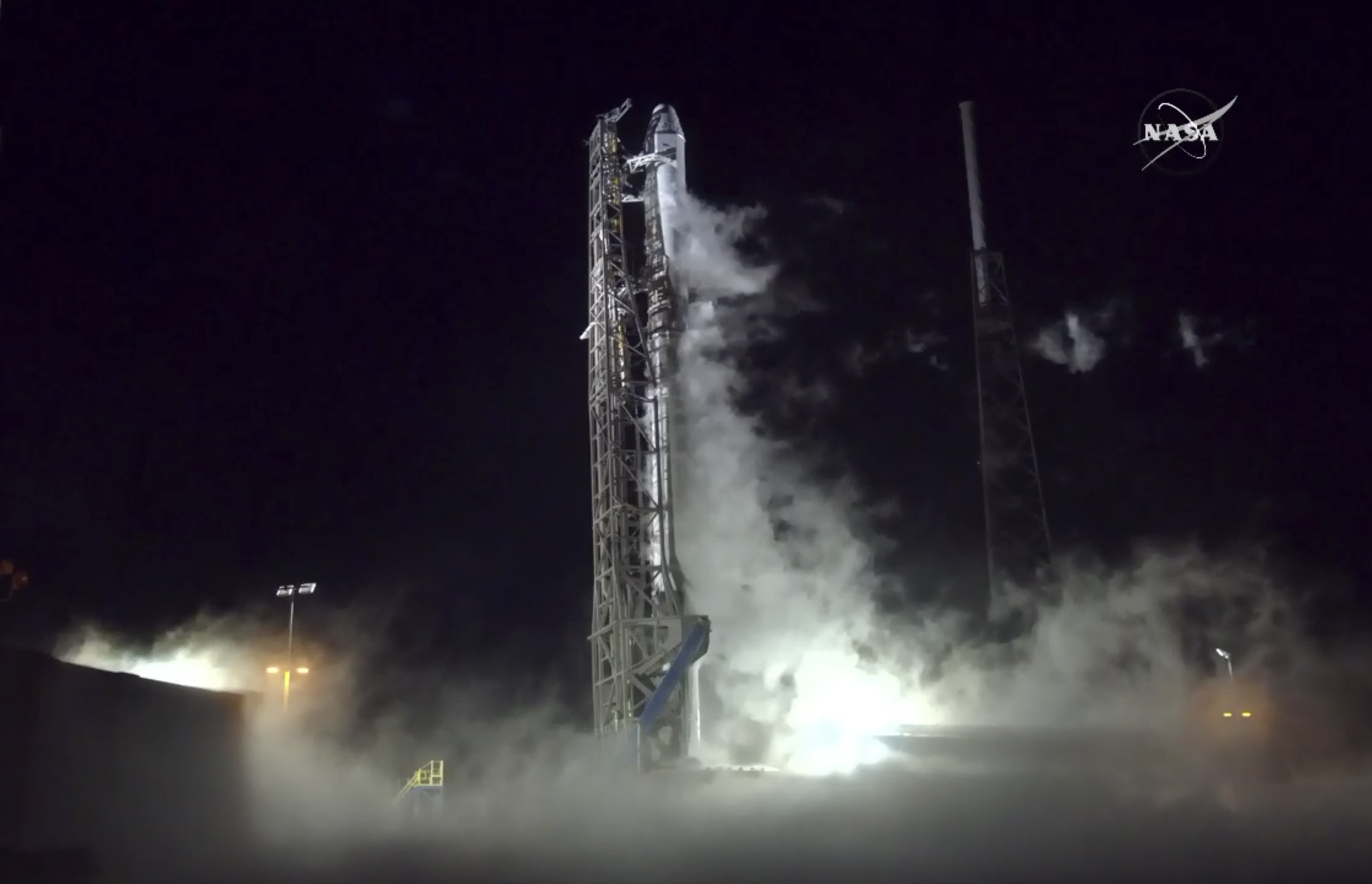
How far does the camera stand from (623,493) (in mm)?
29312

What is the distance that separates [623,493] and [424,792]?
10.4 metres

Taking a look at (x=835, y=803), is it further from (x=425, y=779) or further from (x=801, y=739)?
(x=425, y=779)

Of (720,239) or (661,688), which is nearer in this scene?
(661,688)

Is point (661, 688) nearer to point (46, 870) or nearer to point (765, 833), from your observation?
point (765, 833)

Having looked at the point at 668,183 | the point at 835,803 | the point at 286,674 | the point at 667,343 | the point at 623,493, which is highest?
the point at 668,183

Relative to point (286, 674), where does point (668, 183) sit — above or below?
above

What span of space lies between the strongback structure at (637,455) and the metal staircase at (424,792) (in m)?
4.83

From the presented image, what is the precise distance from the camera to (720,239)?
31688mm

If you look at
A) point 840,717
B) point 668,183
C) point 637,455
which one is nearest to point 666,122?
point 668,183

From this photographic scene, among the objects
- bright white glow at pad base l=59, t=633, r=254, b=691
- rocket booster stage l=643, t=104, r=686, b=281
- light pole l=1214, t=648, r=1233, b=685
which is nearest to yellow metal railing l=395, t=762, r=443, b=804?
bright white glow at pad base l=59, t=633, r=254, b=691

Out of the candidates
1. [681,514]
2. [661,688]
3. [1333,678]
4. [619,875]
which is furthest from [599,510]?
[1333,678]

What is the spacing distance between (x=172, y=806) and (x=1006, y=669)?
2121cm

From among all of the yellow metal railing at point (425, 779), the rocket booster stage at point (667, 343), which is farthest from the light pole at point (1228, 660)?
the yellow metal railing at point (425, 779)

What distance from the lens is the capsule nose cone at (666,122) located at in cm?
3138
